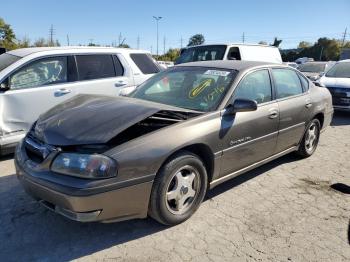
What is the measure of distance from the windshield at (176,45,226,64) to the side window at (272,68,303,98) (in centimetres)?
506

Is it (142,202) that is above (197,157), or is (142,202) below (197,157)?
below

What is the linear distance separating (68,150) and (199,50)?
8.53m

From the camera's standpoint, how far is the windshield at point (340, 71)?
34.7ft

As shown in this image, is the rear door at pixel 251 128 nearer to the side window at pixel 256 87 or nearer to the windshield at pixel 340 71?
the side window at pixel 256 87

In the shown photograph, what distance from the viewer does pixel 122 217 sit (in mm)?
3021

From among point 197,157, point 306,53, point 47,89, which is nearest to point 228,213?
point 197,157

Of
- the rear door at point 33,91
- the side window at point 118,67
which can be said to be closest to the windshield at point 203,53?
the side window at point 118,67

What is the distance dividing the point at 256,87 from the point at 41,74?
133 inches

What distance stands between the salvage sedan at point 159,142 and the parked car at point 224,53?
5.65 meters

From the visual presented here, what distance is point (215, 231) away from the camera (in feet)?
11.1

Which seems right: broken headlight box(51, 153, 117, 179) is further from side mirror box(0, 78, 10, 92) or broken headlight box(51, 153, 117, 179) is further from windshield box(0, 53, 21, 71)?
windshield box(0, 53, 21, 71)

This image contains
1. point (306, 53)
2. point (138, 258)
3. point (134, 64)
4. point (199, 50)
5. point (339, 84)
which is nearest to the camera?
point (138, 258)

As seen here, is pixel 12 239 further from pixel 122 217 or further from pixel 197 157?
→ pixel 197 157

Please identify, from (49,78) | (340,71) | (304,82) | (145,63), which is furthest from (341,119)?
(49,78)
